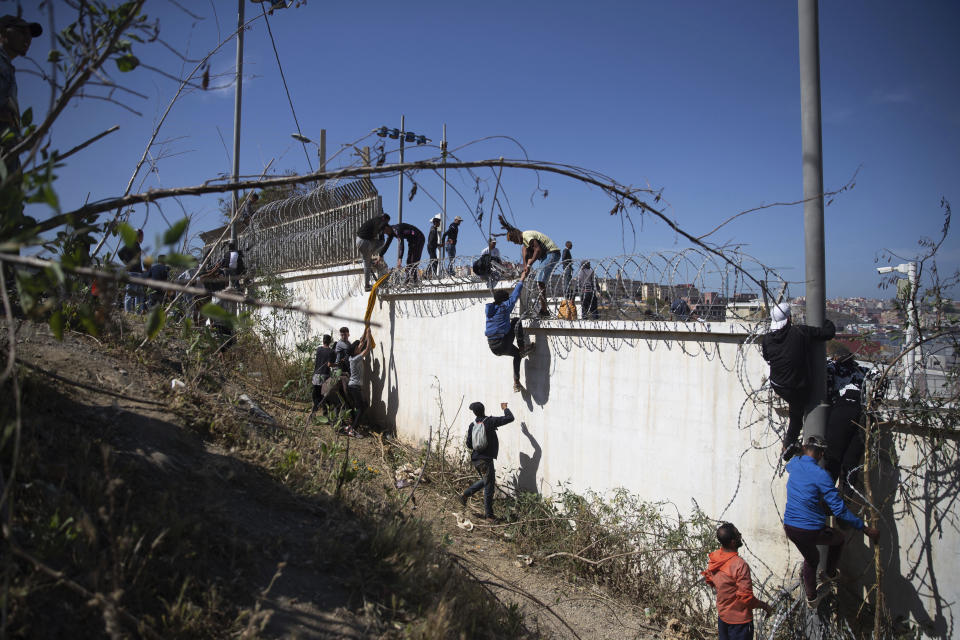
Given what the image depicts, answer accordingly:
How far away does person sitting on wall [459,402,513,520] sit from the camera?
22.4 ft

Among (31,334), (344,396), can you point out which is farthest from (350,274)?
(31,334)

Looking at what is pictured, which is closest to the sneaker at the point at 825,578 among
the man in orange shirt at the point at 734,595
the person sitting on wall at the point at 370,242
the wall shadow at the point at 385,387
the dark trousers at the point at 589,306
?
the man in orange shirt at the point at 734,595

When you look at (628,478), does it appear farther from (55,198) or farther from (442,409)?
(55,198)

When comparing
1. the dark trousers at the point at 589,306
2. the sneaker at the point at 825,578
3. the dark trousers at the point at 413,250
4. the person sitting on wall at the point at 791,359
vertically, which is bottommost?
the sneaker at the point at 825,578

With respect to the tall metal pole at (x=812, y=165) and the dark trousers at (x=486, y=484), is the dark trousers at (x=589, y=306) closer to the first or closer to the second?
the dark trousers at (x=486, y=484)

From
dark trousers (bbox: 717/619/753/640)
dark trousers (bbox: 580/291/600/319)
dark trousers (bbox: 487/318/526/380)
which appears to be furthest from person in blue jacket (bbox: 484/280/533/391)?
dark trousers (bbox: 717/619/753/640)

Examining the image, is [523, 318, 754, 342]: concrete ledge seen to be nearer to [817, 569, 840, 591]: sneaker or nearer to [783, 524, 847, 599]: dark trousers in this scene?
[783, 524, 847, 599]: dark trousers

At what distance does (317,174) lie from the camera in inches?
106

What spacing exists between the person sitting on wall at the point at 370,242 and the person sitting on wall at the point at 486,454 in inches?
153

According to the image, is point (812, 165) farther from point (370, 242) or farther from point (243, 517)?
point (370, 242)

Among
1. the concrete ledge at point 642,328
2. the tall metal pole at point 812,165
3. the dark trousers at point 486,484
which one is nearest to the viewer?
the tall metal pole at point 812,165

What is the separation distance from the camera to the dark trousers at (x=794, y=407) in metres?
4.34

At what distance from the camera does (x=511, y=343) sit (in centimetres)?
710

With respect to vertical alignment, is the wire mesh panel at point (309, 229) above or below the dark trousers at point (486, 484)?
above
